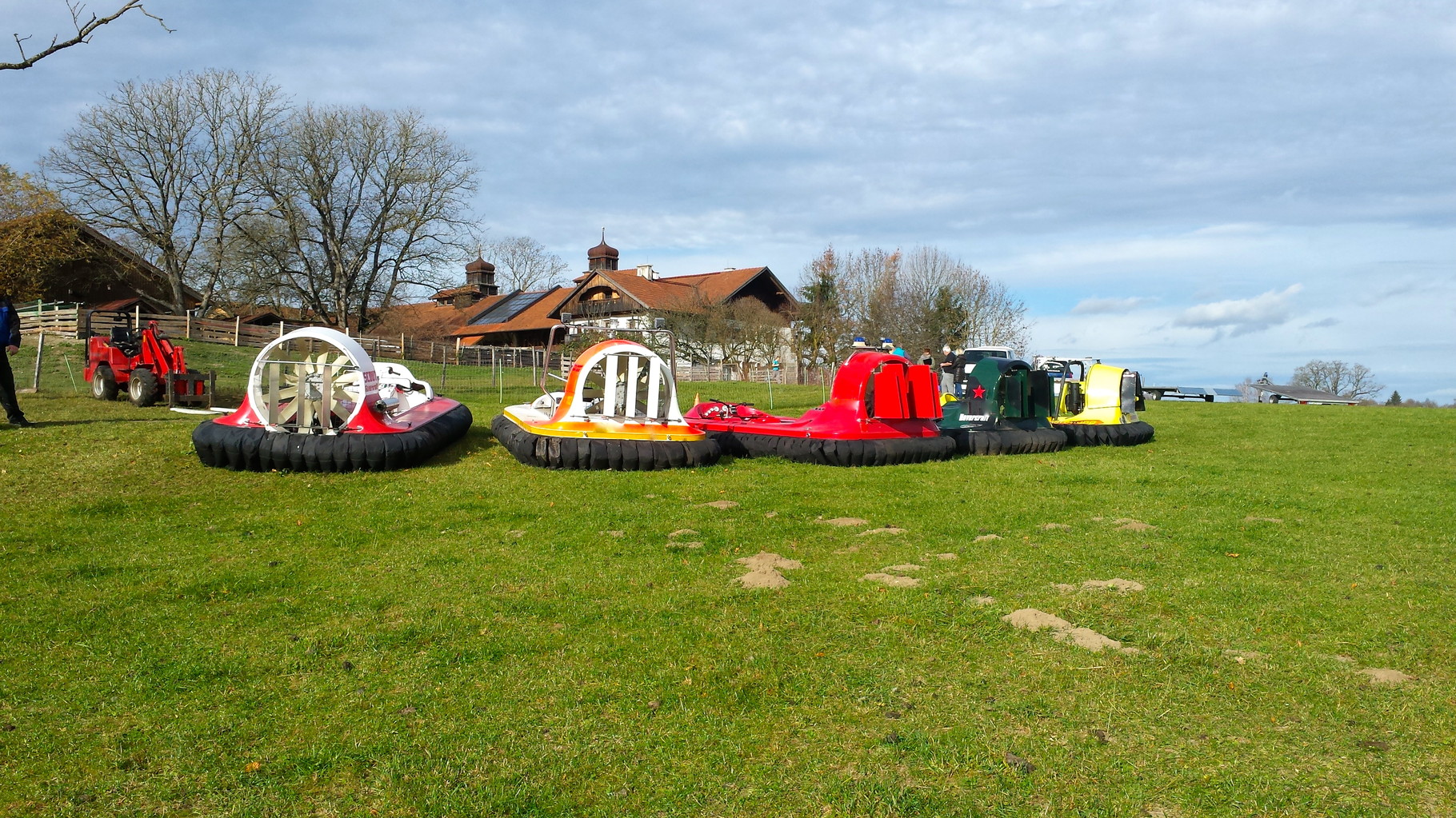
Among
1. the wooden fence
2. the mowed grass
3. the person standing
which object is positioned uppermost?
the wooden fence

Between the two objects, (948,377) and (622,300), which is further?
(622,300)

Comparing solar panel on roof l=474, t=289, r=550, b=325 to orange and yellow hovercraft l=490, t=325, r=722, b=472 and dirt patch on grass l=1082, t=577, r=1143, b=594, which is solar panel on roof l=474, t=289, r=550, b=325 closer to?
orange and yellow hovercraft l=490, t=325, r=722, b=472

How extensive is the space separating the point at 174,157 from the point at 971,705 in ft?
141

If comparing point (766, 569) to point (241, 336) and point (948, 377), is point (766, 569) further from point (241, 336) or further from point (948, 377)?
point (241, 336)

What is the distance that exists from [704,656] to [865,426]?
7.32m

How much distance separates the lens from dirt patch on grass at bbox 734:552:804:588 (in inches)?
242

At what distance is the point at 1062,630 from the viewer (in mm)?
5051

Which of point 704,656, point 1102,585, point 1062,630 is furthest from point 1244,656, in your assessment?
point 704,656

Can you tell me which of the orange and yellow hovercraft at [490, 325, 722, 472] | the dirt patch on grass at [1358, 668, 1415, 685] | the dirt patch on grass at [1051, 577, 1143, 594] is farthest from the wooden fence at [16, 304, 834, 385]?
the dirt patch on grass at [1358, 668, 1415, 685]

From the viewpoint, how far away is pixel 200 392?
51.8 ft

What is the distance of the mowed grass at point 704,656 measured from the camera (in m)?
3.44

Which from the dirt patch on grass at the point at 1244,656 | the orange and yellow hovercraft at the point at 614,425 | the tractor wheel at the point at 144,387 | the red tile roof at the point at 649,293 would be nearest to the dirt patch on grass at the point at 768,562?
the dirt patch on grass at the point at 1244,656

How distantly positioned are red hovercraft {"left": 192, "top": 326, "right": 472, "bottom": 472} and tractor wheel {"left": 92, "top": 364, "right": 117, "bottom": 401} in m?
6.45

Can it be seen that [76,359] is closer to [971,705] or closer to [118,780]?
[118,780]
